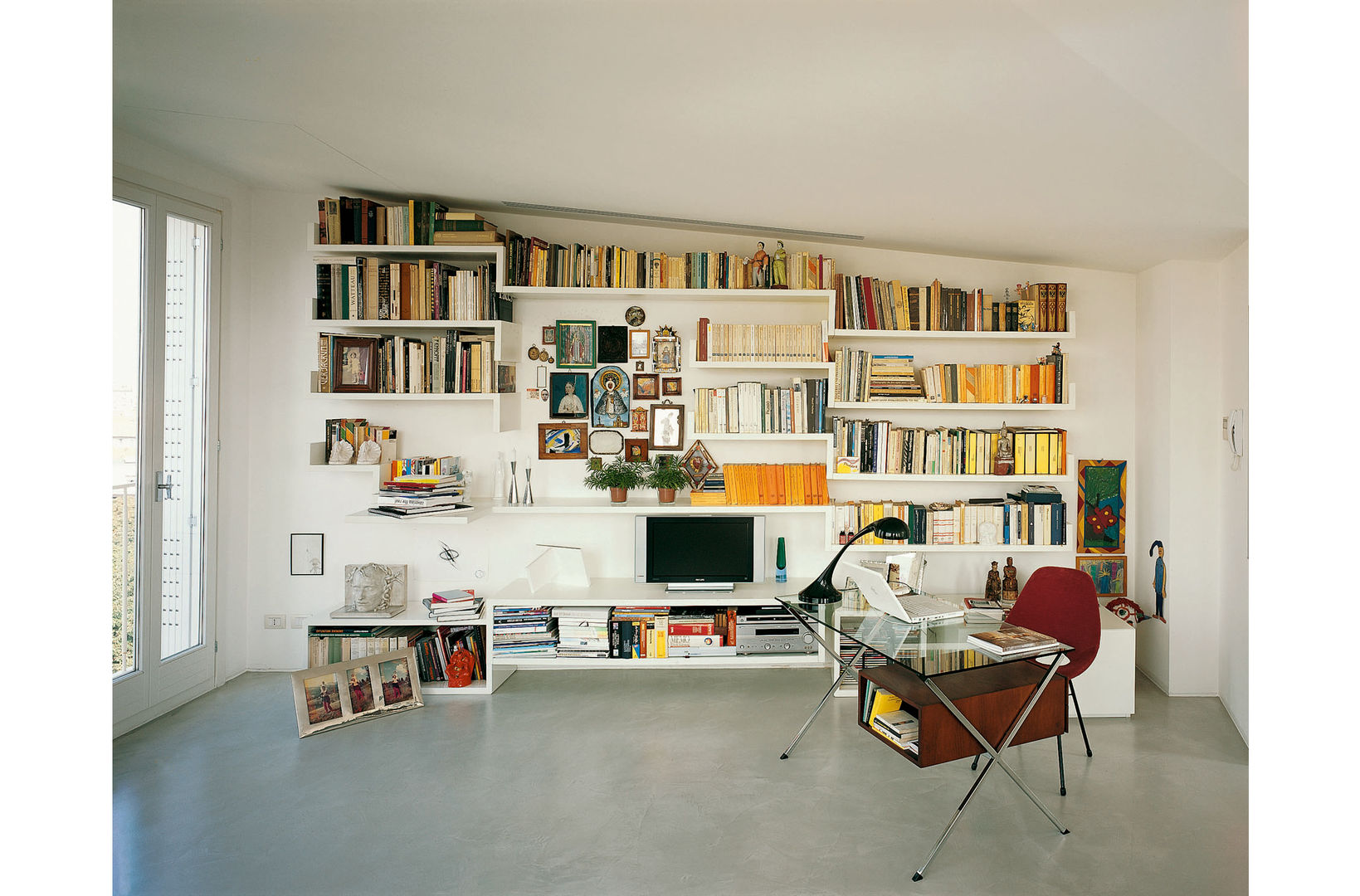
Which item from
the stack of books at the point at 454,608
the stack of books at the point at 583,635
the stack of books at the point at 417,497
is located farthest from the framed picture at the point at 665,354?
the stack of books at the point at 454,608

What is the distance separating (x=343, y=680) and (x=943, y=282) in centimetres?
422

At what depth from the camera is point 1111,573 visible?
193 inches

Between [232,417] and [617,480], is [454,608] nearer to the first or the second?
[617,480]

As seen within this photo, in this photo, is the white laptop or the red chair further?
the red chair

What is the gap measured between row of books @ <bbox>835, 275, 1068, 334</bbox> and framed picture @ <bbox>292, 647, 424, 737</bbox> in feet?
10.6

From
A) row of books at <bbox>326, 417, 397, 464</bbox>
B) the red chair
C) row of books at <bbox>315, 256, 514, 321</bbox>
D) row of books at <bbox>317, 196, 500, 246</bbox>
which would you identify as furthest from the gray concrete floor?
row of books at <bbox>317, 196, 500, 246</bbox>

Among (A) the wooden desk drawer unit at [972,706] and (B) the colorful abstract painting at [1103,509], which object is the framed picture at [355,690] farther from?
(B) the colorful abstract painting at [1103,509]

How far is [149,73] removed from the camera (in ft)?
9.96

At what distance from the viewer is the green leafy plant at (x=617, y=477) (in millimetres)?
4711

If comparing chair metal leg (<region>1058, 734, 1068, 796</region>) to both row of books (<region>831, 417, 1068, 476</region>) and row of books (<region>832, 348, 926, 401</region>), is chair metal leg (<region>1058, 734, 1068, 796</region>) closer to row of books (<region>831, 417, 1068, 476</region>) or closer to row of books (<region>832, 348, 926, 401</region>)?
row of books (<region>831, 417, 1068, 476</region>)

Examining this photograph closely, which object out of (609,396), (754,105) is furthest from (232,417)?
(754,105)

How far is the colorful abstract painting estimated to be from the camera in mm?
4906
